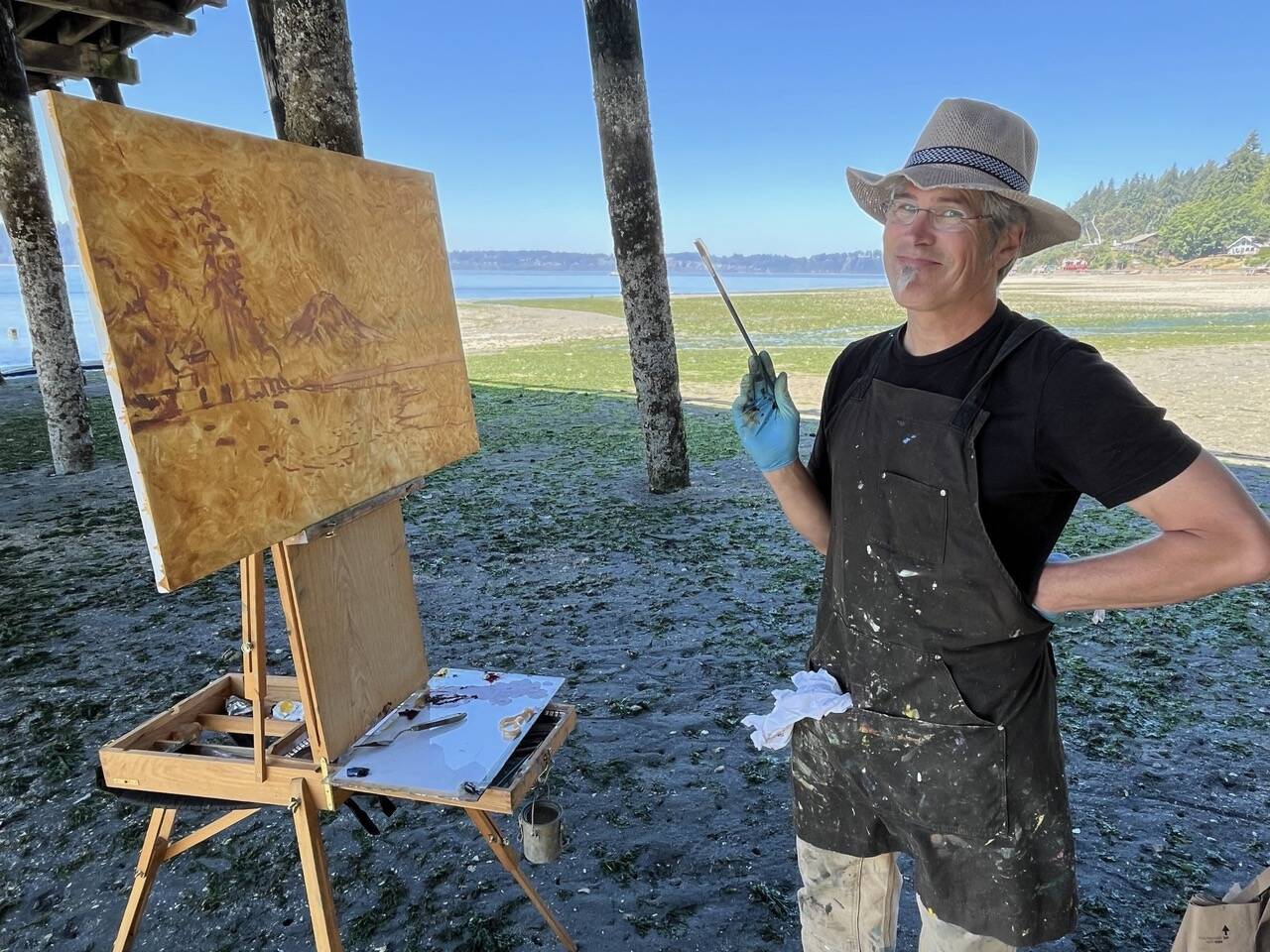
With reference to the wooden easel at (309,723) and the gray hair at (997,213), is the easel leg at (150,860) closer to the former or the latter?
the wooden easel at (309,723)

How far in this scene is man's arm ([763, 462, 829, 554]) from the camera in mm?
1976

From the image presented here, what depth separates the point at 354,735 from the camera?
2020mm

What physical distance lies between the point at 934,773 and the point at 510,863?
1.26 m

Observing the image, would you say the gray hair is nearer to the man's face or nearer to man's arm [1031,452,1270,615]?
the man's face

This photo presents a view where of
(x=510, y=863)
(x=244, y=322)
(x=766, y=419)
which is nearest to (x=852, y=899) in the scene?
(x=510, y=863)

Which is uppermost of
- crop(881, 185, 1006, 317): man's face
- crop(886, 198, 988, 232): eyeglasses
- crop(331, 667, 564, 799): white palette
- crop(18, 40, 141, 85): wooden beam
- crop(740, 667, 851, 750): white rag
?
crop(18, 40, 141, 85): wooden beam

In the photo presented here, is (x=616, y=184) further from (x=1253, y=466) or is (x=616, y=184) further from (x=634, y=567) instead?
(x=1253, y=466)

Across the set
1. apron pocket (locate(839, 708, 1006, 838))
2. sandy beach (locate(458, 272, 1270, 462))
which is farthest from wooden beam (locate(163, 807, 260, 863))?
sandy beach (locate(458, 272, 1270, 462))

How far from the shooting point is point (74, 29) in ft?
31.0

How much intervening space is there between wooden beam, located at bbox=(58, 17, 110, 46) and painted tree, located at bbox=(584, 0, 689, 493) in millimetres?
7317

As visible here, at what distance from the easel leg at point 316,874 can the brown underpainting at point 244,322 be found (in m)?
0.67

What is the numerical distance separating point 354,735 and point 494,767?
0.43 m

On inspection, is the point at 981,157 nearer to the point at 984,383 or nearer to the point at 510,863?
the point at 984,383

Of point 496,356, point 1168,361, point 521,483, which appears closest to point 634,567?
point 521,483
